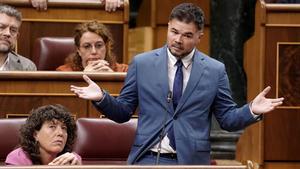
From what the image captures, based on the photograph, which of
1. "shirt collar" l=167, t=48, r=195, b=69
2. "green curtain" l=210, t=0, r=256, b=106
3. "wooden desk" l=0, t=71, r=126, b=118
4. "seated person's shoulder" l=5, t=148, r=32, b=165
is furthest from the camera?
"green curtain" l=210, t=0, r=256, b=106

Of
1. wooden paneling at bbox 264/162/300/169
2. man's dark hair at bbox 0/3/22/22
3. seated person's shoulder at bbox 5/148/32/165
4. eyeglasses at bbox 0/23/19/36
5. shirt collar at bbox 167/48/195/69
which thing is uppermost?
man's dark hair at bbox 0/3/22/22

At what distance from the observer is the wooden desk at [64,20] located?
111 inches

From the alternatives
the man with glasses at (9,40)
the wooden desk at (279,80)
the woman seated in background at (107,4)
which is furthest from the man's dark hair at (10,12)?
the wooden desk at (279,80)

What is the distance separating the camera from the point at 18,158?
70.7 inches

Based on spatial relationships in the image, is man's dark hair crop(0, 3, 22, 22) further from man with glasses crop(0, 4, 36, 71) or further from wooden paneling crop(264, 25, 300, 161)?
wooden paneling crop(264, 25, 300, 161)

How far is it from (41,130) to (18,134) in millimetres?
161

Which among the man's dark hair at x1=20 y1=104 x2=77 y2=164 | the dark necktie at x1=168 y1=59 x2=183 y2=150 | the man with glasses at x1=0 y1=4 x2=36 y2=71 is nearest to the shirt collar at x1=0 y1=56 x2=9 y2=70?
the man with glasses at x1=0 y1=4 x2=36 y2=71

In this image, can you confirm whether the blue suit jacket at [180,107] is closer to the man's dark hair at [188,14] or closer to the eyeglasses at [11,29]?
the man's dark hair at [188,14]

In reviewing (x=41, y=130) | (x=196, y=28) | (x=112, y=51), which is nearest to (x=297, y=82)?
(x=112, y=51)

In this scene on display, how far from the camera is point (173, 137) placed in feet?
6.04

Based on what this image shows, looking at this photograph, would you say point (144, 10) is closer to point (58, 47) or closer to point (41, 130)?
point (58, 47)

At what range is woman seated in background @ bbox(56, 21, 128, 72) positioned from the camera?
253 centimetres

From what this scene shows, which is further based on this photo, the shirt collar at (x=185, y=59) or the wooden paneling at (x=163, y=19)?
the wooden paneling at (x=163, y=19)

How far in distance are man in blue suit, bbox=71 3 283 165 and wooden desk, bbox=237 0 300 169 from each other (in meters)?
0.65
